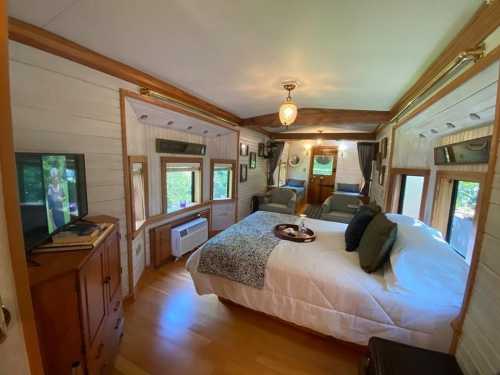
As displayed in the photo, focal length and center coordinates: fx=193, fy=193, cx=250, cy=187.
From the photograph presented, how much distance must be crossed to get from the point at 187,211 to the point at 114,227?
1.94 metres

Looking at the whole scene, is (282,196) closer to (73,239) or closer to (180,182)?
(180,182)

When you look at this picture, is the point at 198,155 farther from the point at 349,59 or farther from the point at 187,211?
the point at 349,59

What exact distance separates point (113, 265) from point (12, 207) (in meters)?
1.03

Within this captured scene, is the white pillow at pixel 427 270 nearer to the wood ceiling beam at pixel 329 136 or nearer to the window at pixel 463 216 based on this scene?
the window at pixel 463 216

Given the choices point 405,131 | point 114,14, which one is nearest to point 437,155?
point 405,131

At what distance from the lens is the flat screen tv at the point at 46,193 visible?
37.5 inches

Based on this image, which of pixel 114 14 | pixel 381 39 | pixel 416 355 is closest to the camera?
pixel 416 355

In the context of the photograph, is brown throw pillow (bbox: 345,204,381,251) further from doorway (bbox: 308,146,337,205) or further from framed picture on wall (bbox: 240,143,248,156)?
doorway (bbox: 308,146,337,205)

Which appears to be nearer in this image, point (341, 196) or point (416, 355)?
point (416, 355)

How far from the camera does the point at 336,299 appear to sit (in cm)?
148

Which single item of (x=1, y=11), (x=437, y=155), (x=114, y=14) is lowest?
A: (x=437, y=155)

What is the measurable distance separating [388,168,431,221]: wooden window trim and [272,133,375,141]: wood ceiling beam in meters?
2.73

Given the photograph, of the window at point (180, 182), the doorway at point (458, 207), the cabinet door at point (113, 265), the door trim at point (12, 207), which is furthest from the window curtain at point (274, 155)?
the door trim at point (12, 207)

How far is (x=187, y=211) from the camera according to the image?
3408 millimetres
